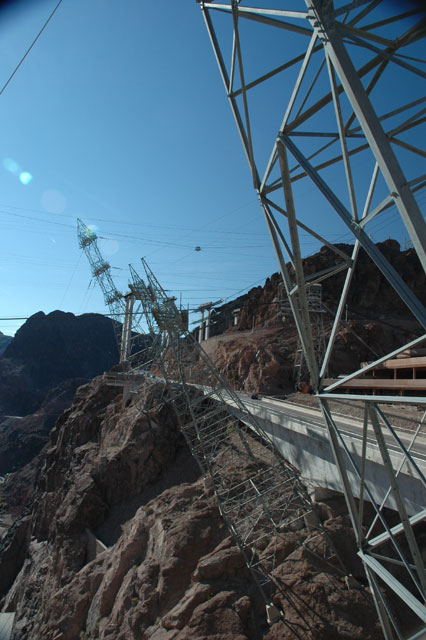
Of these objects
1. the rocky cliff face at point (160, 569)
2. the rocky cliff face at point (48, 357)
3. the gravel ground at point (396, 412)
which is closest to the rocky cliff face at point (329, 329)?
the gravel ground at point (396, 412)

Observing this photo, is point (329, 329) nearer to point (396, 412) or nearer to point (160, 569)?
point (396, 412)

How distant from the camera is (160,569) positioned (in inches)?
425

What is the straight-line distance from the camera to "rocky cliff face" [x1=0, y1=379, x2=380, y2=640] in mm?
8203

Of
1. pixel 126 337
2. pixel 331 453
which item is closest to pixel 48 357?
pixel 126 337

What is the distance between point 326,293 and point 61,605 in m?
39.1

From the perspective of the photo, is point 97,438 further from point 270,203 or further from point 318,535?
point 270,203

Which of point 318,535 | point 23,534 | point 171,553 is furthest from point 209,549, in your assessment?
point 23,534

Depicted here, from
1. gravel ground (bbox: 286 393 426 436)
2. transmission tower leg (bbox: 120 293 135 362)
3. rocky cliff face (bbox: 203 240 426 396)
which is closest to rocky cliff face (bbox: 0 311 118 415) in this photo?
transmission tower leg (bbox: 120 293 135 362)

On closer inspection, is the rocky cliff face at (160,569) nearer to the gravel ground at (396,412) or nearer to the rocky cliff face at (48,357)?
the gravel ground at (396,412)

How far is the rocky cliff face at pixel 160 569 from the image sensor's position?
8203mm

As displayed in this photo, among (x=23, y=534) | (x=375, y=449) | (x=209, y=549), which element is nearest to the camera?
(x=375, y=449)

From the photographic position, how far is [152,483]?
18.8 m

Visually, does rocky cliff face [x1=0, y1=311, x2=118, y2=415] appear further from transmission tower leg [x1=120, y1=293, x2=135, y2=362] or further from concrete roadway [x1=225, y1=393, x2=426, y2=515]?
concrete roadway [x1=225, y1=393, x2=426, y2=515]

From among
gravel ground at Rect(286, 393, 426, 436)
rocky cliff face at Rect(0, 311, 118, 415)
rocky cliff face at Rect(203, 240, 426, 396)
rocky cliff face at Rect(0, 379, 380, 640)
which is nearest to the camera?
rocky cliff face at Rect(0, 379, 380, 640)
